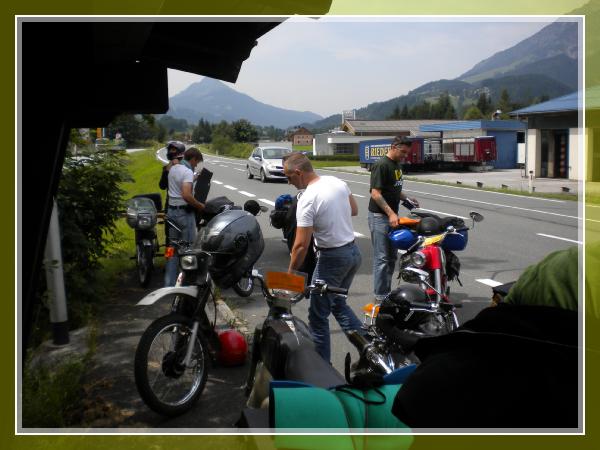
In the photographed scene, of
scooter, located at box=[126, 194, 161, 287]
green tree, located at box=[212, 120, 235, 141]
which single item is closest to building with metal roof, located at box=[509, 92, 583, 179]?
green tree, located at box=[212, 120, 235, 141]

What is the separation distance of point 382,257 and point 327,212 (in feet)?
5.94

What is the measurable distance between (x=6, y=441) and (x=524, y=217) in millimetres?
14029

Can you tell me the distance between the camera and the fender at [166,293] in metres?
3.74

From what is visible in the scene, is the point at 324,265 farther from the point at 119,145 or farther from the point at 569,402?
the point at 119,145

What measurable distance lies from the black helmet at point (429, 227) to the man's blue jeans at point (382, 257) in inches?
25.2

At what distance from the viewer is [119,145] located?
26.9 feet

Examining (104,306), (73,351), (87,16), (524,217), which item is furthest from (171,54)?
(524,217)

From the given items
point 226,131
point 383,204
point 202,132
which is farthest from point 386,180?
point 226,131

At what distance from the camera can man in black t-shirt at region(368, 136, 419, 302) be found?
6.21m

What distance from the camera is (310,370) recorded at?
2.41m

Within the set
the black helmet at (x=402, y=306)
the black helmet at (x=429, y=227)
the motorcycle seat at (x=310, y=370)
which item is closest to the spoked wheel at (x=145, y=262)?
the black helmet at (x=429, y=227)

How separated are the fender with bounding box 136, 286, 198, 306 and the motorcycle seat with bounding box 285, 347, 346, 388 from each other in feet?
4.48

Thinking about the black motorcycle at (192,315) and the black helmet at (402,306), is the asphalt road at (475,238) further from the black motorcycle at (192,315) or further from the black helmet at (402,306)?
the black motorcycle at (192,315)

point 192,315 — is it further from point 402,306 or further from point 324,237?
point 402,306
